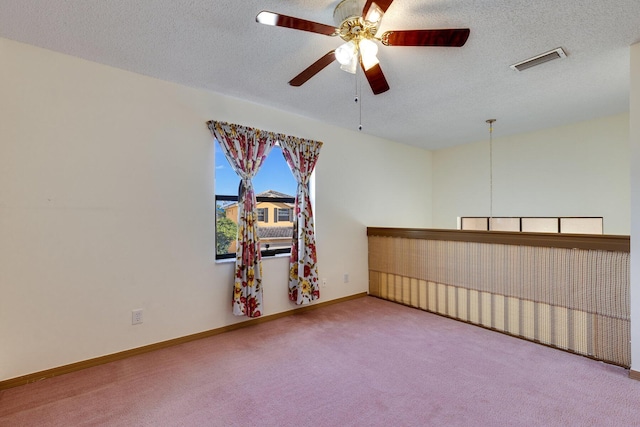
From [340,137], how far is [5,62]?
3.27 meters

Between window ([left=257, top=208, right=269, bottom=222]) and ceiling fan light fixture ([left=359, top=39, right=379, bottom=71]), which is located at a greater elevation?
A: ceiling fan light fixture ([left=359, top=39, right=379, bottom=71])

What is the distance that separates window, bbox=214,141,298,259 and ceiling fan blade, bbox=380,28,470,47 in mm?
2098

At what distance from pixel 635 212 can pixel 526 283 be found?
109 cm

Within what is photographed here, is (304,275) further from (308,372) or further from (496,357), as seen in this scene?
(496,357)

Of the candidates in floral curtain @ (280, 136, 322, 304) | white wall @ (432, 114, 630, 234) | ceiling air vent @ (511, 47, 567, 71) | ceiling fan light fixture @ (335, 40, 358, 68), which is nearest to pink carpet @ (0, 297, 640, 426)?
floral curtain @ (280, 136, 322, 304)

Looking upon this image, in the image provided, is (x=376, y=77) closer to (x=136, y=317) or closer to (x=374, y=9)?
(x=374, y=9)

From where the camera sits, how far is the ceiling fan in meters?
1.53

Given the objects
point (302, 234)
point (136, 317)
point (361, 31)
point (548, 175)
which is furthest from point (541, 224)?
point (136, 317)

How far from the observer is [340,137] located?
418 cm

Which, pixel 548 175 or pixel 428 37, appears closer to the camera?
pixel 428 37

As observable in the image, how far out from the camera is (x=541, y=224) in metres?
4.44

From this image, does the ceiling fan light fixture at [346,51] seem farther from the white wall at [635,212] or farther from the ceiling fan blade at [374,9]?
the white wall at [635,212]

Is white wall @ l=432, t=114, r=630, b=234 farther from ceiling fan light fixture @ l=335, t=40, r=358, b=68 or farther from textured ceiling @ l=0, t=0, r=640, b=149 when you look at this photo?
ceiling fan light fixture @ l=335, t=40, r=358, b=68

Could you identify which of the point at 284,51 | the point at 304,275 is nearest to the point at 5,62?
the point at 284,51
